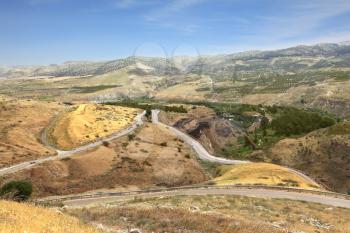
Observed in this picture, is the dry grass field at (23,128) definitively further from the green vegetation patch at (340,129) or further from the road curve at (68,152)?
the green vegetation patch at (340,129)

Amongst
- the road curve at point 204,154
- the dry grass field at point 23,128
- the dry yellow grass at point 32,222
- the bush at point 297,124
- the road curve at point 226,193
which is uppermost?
the dry yellow grass at point 32,222

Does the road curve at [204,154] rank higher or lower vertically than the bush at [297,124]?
higher

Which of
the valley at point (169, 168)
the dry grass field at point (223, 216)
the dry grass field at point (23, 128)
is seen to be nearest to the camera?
the dry grass field at point (223, 216)

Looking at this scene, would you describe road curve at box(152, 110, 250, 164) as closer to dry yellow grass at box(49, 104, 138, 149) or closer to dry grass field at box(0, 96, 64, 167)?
dry yellow grass at box(49, 104, 138, 149)

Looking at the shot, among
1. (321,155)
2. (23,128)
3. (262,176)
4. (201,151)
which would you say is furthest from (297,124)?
(23,128)

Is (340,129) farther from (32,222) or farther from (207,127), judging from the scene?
(32,222)

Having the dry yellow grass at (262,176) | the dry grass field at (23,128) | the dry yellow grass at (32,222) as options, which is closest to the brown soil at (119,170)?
the dry grass field at (23,128)
